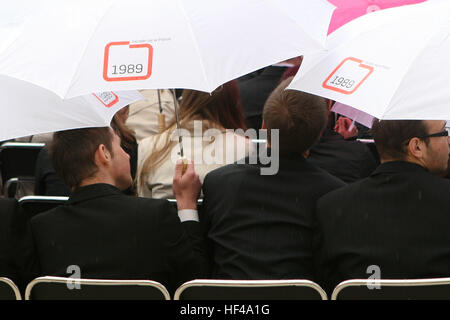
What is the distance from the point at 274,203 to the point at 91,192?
3.02ft

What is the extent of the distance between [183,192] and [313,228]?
0.76 meters

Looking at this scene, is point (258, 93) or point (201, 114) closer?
point (201, 114)

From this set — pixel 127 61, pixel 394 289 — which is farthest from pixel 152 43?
pixel 394 289

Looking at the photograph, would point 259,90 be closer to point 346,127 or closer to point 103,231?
point 346,127

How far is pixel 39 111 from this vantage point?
11.9 feet

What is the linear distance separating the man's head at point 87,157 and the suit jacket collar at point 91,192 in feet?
0.22

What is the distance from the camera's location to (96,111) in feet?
12.0

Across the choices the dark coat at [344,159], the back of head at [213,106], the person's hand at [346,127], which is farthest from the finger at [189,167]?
the person's hand at [346,127]

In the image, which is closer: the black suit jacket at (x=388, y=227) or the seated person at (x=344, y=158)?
the black suit jacket at (x=388, y=227)

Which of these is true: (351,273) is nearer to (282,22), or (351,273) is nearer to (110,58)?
(282,22)

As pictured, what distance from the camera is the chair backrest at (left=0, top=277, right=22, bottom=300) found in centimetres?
318

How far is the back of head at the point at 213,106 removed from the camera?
4359 mm

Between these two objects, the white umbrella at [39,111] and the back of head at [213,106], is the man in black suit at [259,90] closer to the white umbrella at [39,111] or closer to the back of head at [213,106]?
the back of head at [213,106]

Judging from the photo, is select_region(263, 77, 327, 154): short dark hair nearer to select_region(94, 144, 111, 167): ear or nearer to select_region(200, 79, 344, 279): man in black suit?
select_region(200, 79, 344, 279): man in black suit
